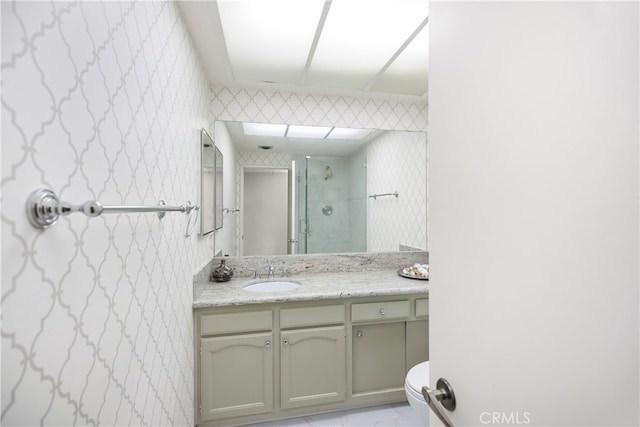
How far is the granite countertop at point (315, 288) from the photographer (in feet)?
6.05

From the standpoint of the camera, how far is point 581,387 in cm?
42

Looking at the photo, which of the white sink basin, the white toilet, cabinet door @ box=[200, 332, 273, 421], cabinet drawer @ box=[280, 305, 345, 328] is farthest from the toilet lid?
the white sink basin

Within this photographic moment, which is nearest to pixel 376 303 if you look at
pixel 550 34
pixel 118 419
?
pixel 118 419

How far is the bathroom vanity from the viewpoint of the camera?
6.02ft

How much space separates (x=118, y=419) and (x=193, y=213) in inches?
40.8

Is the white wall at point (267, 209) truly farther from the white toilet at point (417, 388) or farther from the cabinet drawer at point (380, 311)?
the white toilet at point (417, 388)

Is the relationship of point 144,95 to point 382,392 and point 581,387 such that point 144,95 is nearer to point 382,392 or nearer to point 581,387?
point 581,387

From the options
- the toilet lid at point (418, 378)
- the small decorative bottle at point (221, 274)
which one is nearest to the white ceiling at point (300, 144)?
the small decorative bottle at point (221, 274)

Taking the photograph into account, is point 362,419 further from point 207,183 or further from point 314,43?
point 314,43

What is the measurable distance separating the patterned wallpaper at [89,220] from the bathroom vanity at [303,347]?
458 mm

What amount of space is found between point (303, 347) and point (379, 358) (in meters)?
0.56

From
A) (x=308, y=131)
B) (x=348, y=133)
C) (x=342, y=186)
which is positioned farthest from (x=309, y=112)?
(x=342, y=186)

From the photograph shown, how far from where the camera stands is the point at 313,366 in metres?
1.98

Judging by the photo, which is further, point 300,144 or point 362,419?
point 300,144
